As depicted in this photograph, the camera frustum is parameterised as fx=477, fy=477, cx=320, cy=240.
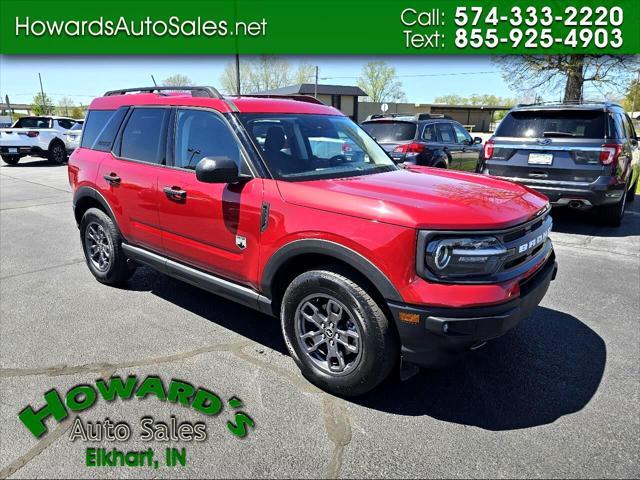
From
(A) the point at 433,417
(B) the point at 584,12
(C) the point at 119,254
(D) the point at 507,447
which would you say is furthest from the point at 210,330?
(B) the point at 584,12

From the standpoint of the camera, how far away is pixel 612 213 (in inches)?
290

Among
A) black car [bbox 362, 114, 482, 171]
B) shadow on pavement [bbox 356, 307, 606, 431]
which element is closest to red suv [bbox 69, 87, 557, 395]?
shadow on pavement [bbox 356, 307, 606, 431]

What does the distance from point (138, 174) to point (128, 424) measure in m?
2.16

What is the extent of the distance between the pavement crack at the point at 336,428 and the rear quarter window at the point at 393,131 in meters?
7.08

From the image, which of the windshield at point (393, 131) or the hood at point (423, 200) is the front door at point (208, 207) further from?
the windshield at point (393, 131)

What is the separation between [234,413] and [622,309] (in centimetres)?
360

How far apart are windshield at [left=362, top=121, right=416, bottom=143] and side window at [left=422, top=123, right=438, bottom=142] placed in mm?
235

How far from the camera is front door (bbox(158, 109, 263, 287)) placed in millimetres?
3240

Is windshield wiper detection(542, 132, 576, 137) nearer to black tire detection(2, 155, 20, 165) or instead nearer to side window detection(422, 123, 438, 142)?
side window detection(422, 123, 438, 142)

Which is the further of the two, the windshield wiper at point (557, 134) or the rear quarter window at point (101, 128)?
the windshield wiper at point (557, 134)

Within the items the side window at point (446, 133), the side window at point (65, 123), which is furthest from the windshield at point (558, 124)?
the side window at point (65, 123)

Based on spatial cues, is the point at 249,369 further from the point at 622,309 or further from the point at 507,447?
the point at 622,309

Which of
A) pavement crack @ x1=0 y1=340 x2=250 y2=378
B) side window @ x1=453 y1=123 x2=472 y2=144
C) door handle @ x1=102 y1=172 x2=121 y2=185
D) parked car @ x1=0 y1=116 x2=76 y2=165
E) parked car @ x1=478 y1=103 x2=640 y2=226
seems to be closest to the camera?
pavement crack @ x1=0 y1=340 x2=250 y2=378

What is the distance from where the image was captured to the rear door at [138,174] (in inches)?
157
